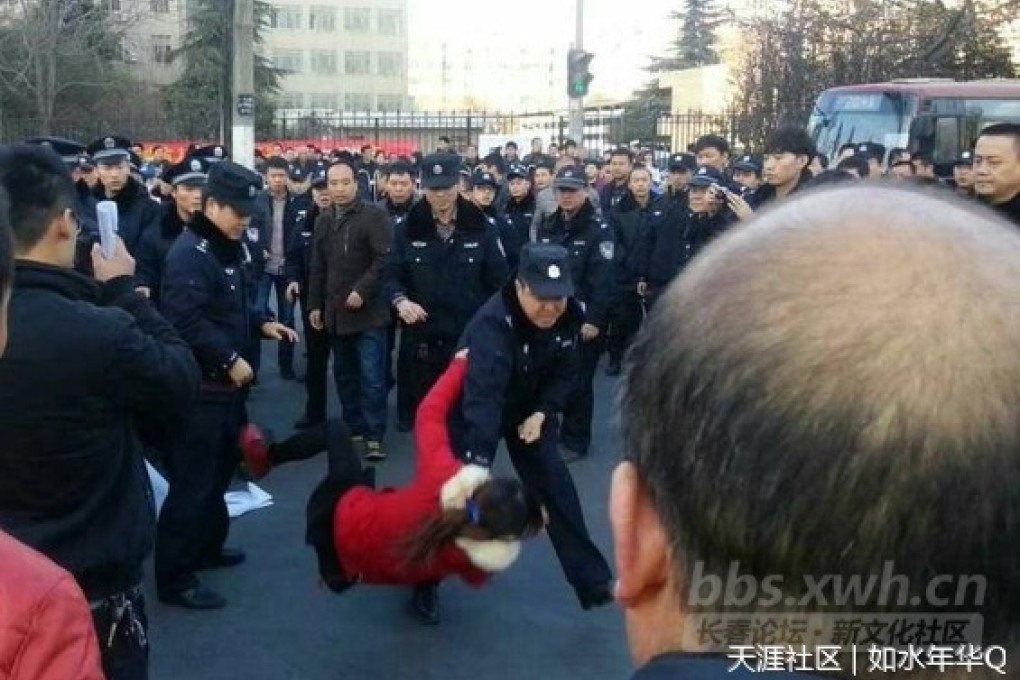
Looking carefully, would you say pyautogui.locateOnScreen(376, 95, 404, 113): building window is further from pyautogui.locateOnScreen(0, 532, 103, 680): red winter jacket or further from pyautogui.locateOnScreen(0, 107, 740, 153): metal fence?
pyautogui.locateOnScreen(0, 532, 103, 680): red winter jacket

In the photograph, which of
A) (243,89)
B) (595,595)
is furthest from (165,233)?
(243,89)

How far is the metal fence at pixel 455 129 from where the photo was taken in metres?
27.2

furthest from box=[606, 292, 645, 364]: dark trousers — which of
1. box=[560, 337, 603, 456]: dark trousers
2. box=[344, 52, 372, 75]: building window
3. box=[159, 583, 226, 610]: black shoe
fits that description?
box=[344, 52, 372, 75]: building window

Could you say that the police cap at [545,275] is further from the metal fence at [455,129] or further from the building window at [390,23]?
the building window at [390,23]

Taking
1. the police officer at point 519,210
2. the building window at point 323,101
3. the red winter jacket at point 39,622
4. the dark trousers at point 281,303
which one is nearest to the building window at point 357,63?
the building window at point 323,101

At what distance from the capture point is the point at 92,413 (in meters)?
2.92

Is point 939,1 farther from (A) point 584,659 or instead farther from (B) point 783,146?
(A) point 584,659

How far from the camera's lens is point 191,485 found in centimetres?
531

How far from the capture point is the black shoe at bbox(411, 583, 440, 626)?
204 inches

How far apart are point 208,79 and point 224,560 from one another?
38.6 m

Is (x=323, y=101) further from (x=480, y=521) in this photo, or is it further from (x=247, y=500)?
(x=480, y=521)

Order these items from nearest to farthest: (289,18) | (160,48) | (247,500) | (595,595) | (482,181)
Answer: (595,595), (247,500), (482,181), (160,48), (289,18)

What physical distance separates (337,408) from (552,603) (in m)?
4.22

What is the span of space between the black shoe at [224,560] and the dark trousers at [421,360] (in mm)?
1890
